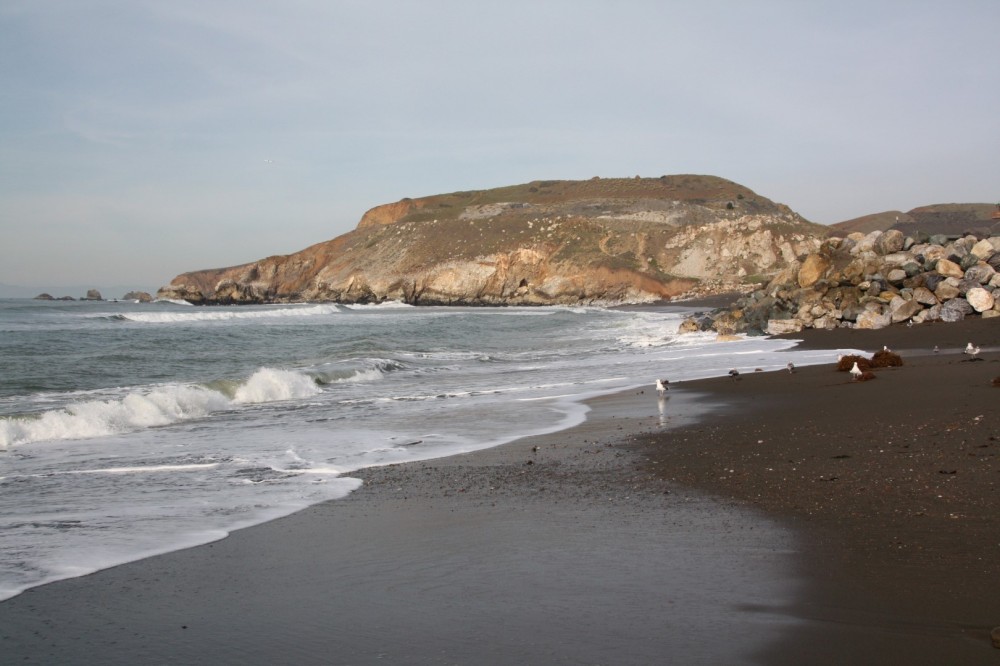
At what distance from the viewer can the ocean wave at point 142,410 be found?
10.1m

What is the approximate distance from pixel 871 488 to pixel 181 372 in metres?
15.4

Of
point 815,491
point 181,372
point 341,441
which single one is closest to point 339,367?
point 181,372

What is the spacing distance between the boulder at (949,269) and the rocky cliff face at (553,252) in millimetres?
39141

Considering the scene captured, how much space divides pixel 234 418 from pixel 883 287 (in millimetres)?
16044

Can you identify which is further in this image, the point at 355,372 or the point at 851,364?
the point at 355,372

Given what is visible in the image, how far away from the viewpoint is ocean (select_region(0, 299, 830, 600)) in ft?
18.3

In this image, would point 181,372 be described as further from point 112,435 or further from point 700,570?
point 700,570

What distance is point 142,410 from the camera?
11320mm

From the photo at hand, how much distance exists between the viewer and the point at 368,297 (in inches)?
3307

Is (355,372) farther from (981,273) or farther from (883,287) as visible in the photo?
(981,273)

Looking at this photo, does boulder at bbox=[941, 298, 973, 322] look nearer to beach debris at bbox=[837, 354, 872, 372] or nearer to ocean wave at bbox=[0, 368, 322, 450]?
beach debris at bbox=[837, 354, 872, 372]

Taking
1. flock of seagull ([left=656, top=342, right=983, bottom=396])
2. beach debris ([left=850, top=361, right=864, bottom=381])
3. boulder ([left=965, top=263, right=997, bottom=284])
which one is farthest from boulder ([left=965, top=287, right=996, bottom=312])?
beach debris ([left=850, top=361, right=864, bottom=381])

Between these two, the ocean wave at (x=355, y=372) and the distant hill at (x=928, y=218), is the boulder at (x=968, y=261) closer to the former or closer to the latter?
the ocean wave at (x=355, y=372)

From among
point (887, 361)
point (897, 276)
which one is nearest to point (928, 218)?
point (897, 276)
